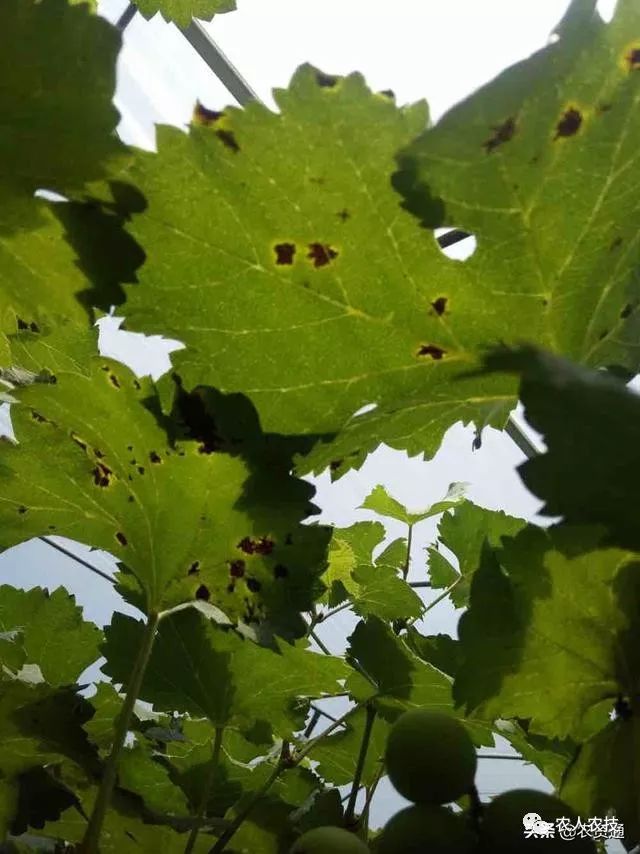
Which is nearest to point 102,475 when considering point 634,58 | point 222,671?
point 222,671

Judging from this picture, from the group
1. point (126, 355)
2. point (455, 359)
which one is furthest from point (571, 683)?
point (126, 355)

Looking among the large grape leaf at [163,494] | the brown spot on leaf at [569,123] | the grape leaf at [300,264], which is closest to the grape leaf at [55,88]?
the grape leaf at [300,264]

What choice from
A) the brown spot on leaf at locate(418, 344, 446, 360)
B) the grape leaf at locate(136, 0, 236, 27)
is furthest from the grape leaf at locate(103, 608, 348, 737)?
the grape leaf at locate(136, 0, 236, 27)

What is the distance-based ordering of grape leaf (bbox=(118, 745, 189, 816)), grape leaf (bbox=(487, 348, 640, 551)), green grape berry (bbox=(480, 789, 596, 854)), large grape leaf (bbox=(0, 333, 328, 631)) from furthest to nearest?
1. grape leaf (bbox=(118, 745, 189, 816))
2. large grape leaf (bbox=(0, 333, 328, 631))
3. green grape berry (bbox=(480, 789, 596, 854))
4. grape leaf (bbox=(487, 348, 640, 551))

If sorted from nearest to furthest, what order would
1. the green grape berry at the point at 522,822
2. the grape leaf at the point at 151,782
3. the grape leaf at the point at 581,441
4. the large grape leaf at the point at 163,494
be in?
1. the grape leaf at the point at 581,441
2. the green grape berry at the point at 522,822
3. the large grape leaf at the point at 163,494
4. the grape leaf at the point at 151,782

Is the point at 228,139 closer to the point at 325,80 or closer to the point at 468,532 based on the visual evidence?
the point at 325,80

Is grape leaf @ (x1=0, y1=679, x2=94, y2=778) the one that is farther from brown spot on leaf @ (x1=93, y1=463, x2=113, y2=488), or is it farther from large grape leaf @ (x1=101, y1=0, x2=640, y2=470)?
large grape leaf @ (x1=101, y1=0, x2=640, y2=470)

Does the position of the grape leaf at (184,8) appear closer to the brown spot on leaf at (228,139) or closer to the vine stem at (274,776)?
the brown spot on leaf at (228,139)

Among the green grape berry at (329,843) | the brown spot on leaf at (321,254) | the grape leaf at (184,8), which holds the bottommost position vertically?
the green grape berry at (329,843)
